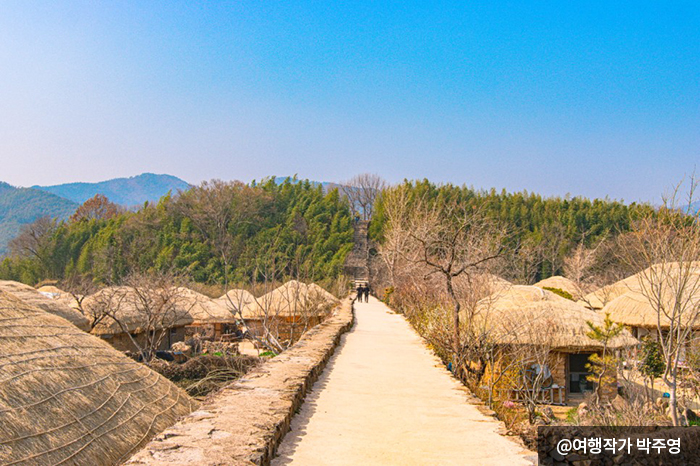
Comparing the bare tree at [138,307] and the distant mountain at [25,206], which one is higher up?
the distant mountain at [25,206]

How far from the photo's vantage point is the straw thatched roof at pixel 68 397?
4.80 m

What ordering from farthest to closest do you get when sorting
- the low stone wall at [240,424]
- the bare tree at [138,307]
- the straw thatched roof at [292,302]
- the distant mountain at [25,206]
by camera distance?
the distant mountain at [25,206], the straw thatched roof at [292,302], the bare tree at [138,307], the low stone wall at [240,424]

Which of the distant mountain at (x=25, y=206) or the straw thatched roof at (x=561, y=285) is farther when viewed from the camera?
the distant mountain at (x=25, y=206)

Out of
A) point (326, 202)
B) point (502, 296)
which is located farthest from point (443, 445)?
point (326, 202)

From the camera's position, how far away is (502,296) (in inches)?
669

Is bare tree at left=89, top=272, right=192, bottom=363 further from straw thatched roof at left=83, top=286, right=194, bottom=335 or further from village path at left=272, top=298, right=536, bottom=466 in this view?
village path at left=272, top=298, right=536, bottom=466

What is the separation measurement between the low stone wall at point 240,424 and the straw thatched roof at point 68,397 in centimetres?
113

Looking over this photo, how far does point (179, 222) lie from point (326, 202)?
14058mm

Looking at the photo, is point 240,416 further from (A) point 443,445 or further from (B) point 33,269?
(B) point 33,269

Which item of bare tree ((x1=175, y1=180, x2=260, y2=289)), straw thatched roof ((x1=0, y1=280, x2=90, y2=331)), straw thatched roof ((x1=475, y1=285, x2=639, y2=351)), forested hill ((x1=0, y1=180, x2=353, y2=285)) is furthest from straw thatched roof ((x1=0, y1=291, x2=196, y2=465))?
bare tree ((x1=175, y1=180, x2=260, y2=289))

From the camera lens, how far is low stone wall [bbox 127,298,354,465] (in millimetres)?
3740

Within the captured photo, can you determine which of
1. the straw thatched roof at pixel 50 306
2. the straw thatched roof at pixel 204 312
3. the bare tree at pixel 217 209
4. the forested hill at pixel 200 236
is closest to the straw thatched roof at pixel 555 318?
the straw thatched roof at pixel 50 306

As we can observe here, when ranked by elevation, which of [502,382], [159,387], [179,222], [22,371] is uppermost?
[179,222]

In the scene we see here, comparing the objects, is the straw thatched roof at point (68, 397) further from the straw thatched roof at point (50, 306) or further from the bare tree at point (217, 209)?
the bare tree at point (217, 209)
